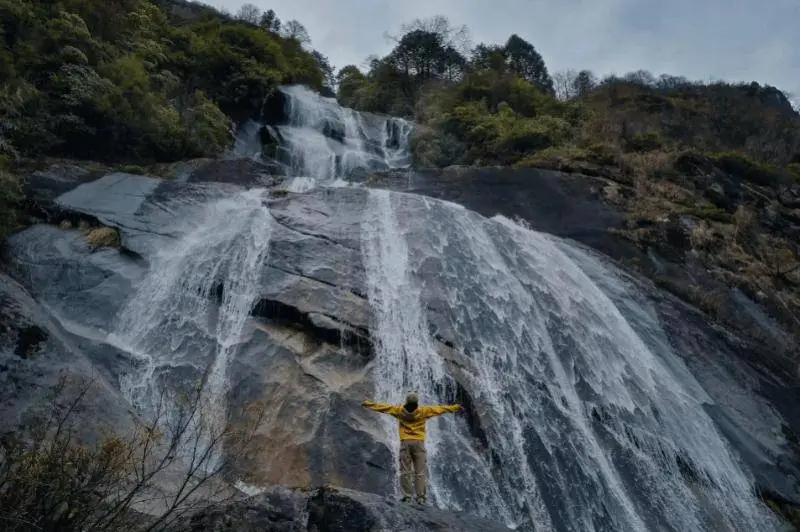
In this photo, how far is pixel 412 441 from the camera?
7113 mm

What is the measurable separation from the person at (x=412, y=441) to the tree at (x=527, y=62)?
36349mm

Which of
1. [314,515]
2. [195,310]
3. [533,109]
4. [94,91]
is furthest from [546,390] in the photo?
[533,109]

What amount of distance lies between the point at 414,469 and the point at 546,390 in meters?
4.42

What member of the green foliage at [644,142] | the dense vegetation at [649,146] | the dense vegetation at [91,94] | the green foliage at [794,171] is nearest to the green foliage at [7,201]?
the dense vegetation at [91,94]

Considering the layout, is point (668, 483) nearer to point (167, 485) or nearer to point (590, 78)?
point (167, 485)

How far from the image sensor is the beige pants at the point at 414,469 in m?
6.91

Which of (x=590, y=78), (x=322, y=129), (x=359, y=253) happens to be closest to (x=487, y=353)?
(x=359, y=253)

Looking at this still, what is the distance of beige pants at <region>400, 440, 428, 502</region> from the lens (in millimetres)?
6906

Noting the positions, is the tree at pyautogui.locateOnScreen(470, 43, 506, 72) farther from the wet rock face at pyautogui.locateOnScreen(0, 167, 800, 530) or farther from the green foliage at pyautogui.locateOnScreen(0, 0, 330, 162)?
the wet rock face at pyautogui.locateOnScreen(0, 167, 800, 530)

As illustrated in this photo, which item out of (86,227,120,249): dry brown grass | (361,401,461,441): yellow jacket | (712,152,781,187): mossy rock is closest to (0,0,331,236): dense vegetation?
(86,227,120,249): dry brown grass

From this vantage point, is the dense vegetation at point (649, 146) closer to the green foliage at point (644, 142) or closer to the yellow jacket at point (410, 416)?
the green foliage at point (644, 142)

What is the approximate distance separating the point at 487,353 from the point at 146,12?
734 inches

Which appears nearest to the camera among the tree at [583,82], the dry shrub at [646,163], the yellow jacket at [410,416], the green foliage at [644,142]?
the yellow jacket at [410,416]

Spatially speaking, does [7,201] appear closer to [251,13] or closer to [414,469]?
[414,469]
